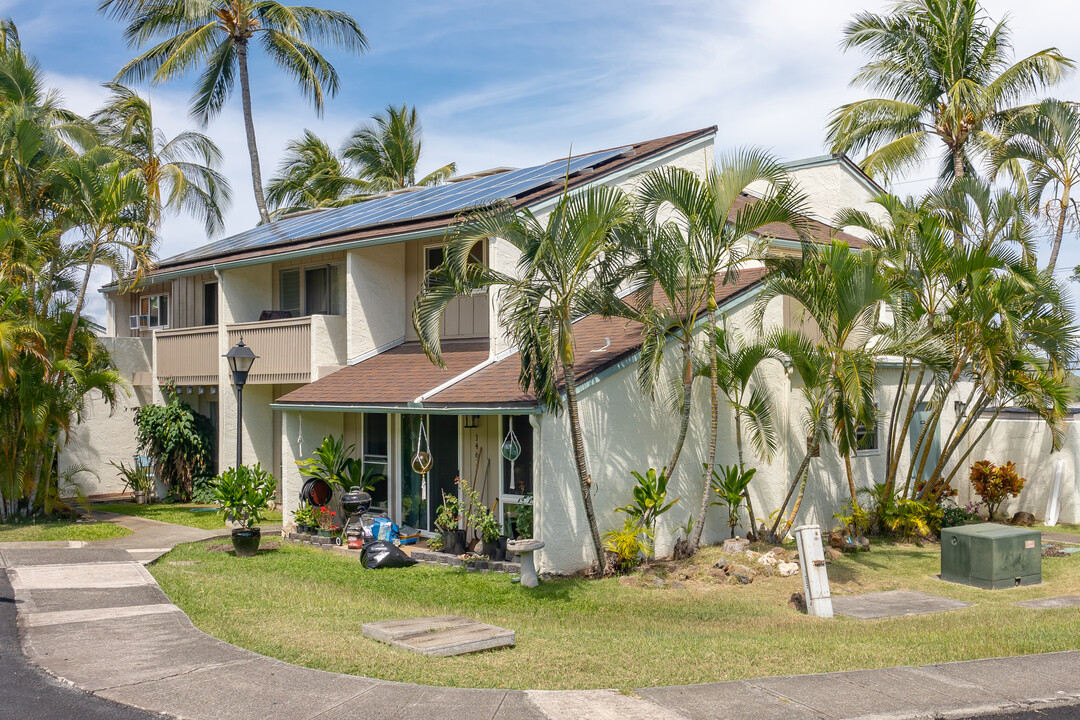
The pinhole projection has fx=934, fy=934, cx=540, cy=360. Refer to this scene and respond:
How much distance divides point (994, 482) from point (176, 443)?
16.8 m

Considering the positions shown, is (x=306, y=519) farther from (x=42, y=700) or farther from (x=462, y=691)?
(x=462, y=691)

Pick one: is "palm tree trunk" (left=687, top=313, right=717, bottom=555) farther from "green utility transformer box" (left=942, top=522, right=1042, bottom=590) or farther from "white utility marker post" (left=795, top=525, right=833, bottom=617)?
"green utility transformer box" (left=942, top=522, right=1042, bottom=590)

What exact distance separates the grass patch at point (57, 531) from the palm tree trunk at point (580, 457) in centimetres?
827

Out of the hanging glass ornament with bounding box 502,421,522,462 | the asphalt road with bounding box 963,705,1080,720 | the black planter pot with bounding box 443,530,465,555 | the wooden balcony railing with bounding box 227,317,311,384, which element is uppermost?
the wooden balcony railing with bounding box 227,317,311,384

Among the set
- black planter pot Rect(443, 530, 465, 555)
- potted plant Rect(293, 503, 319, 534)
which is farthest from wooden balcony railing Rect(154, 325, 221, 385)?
black planter pot Rect(443, 530, 465, 555)

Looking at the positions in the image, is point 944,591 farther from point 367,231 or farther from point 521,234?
Answer: point 367,231

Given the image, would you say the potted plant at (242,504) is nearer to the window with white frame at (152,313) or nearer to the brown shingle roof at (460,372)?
the brown shingle roof at (460,372)

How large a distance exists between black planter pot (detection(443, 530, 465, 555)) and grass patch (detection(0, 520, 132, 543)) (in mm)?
5859

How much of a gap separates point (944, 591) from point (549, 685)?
725 cm

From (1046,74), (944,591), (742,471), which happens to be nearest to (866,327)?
(742,471)

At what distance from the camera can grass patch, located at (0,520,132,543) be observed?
582 inches

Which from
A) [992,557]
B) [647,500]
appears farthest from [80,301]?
[992,557]

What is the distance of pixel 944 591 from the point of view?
12.1m

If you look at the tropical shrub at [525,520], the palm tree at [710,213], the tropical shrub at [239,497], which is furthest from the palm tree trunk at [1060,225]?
the tropical shrub at [239,497]
